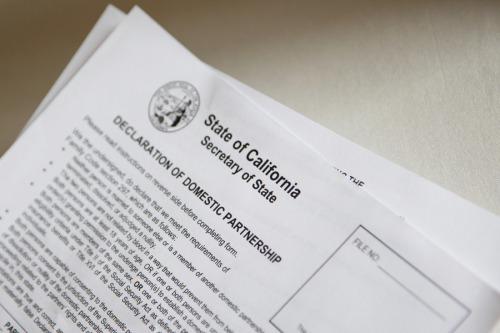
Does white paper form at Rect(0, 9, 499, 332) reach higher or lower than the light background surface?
lower

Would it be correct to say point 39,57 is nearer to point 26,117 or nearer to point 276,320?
point 26,117

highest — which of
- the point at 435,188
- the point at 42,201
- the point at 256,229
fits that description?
the point at 435,188

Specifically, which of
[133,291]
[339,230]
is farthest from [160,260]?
[339,230]

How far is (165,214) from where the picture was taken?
32 centimetres

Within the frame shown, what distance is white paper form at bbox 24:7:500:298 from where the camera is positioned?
290mm

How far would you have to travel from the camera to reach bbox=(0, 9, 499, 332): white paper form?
0.30 metres

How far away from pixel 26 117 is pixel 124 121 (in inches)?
3.7

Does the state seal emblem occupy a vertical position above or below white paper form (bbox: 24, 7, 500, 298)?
below

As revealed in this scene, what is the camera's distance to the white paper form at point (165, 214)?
0.98 ft

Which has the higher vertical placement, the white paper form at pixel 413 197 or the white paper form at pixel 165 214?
the white paper form at pixel 413 197

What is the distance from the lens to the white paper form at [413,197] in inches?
11.4

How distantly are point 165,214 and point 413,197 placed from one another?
18cm

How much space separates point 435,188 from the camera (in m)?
0.30

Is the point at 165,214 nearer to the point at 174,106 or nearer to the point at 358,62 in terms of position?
the point at 174,106
